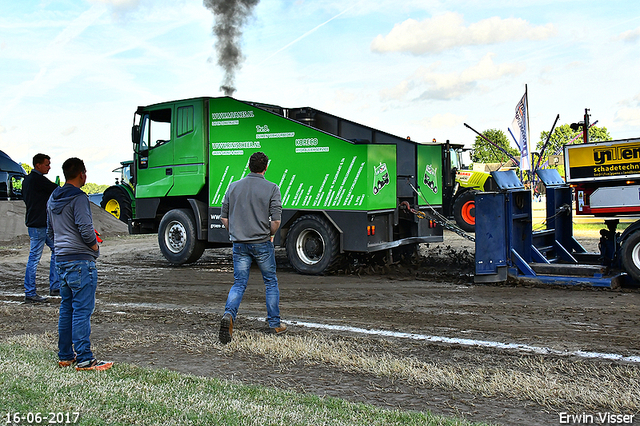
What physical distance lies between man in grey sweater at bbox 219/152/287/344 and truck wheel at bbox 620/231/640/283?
505cm

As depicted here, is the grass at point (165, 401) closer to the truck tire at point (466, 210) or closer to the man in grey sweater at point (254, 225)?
the man in grey sweater at point (254, 225)

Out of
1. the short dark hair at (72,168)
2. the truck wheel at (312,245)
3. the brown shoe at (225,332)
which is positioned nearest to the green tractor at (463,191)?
the truck wheel at (312,245)

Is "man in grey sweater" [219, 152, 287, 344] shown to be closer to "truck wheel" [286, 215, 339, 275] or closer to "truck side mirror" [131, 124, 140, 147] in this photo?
"truck wheel" [286, 215, 339, 275]

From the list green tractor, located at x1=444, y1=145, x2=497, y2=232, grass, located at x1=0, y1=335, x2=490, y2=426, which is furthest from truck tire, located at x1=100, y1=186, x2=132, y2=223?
grass, located at x1=0, y1=335, x2=490, y2=426

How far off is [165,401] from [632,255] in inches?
266

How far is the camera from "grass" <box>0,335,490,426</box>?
12.0ft

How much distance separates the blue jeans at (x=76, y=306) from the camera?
475cm

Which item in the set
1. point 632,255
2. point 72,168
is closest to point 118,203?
point 72,168

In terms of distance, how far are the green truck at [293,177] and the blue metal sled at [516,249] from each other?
6.31ft

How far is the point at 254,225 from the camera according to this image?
592cm

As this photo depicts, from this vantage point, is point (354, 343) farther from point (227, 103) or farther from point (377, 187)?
point (227, 103)

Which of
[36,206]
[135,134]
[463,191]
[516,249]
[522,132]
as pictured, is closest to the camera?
[36,206]

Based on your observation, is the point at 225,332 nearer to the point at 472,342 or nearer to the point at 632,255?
the point at 472,342

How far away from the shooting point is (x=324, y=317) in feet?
23.0
